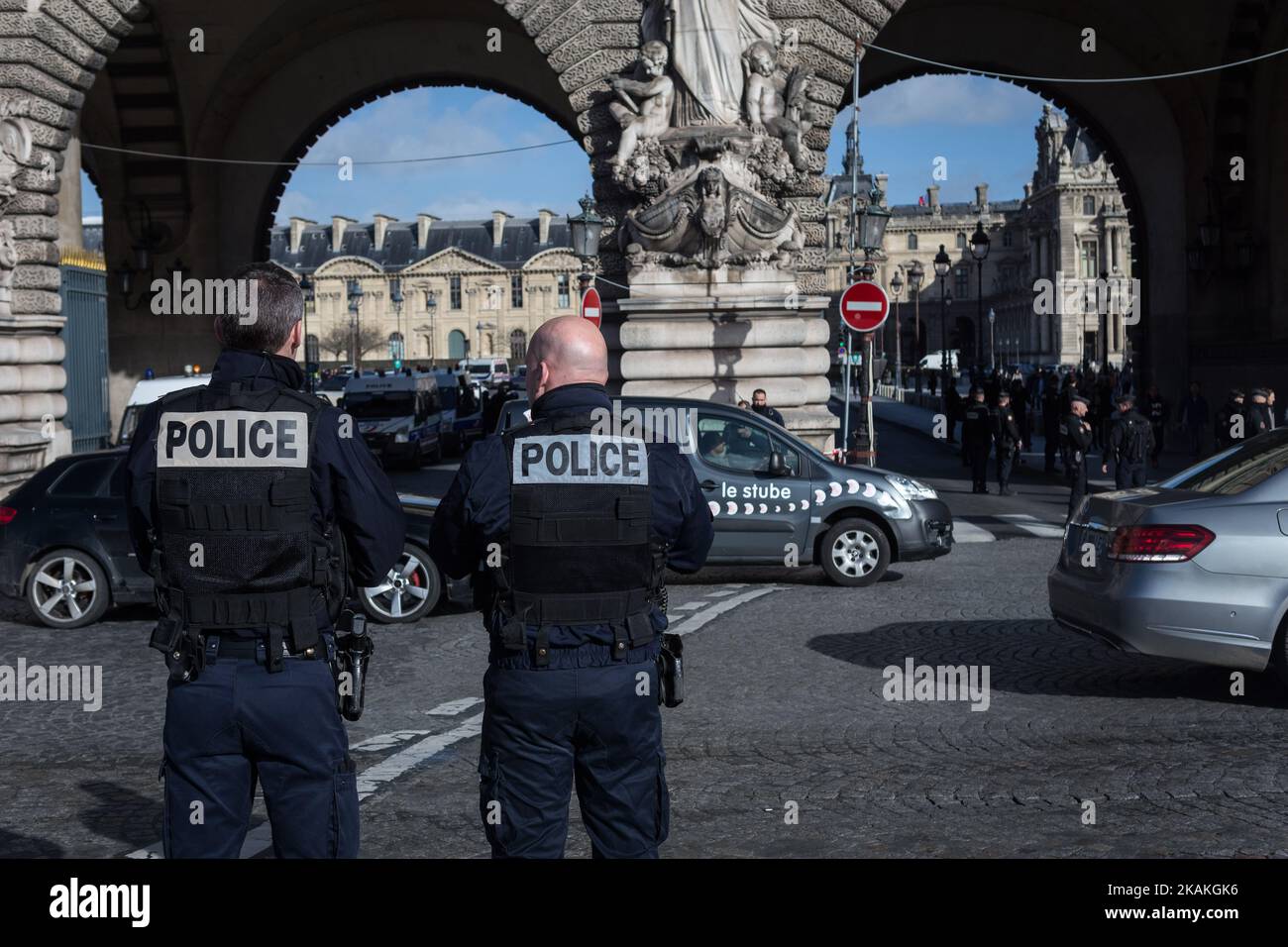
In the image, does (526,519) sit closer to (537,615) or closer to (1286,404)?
(537,615)

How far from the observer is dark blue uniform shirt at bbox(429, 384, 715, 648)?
4637mm

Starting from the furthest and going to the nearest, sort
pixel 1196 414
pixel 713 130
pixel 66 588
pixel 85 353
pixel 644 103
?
1. pixel 1196 414
2. pixel 85 353
3. pixel 644 103
4. pixel 713 130
5. pixel 66 588

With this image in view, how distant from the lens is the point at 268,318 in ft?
15.1

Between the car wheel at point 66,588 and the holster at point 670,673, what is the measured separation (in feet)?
31.4

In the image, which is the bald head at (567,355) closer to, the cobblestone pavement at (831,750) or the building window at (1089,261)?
the cobblestone pavement at (831,750)

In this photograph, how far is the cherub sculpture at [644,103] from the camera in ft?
69.0

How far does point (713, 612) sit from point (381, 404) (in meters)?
25.2

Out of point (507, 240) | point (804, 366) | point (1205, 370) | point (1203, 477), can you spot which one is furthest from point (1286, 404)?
point (507, 240)

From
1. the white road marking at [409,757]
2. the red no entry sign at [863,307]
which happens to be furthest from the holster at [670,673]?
the red no entry sign at [863,307]

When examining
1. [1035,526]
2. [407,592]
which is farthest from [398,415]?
[407,592]

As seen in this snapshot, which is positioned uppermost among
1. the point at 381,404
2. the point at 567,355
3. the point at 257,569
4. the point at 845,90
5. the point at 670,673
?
the point at 845,90

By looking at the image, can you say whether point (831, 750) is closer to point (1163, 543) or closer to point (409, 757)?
point (409, 757)

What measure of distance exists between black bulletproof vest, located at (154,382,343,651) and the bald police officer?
0.41 meters
